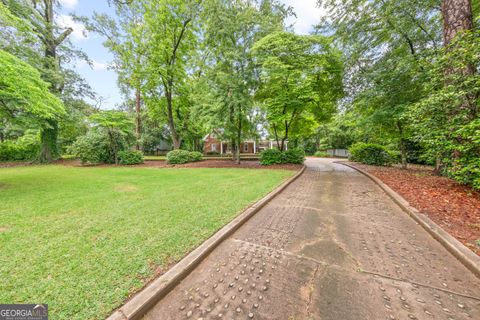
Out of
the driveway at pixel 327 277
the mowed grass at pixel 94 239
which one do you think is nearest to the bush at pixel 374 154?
the driveway at pixel 327 277

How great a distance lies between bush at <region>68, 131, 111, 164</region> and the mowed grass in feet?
32.3

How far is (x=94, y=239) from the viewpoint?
290cm

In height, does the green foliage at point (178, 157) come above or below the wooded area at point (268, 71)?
below

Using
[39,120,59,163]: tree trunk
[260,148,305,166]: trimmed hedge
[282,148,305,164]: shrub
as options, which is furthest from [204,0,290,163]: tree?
[39,120,59,163]: tree trunk

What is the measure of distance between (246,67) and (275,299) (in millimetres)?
12530

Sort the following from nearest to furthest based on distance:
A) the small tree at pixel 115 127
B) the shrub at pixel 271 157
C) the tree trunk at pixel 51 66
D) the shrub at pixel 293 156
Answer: the small tree at pixel 115 127 < the shrub at pixel 293 156 < the shrub at pixel 271 157 < the tree trunk at pixel 51 66

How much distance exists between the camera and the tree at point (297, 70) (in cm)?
945

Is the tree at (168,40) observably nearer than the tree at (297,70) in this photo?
No

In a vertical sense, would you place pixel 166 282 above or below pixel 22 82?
below

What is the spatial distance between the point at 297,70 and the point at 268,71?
175 cm

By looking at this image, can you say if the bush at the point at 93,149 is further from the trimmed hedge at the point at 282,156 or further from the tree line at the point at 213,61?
the trimmed hedge at the point at 282,156

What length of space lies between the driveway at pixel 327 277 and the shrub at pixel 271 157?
9.43 m

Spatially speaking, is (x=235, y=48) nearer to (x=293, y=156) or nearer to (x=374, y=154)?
(x=293, y=156)

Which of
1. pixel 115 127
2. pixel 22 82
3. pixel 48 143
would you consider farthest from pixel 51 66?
pixel 22 82
